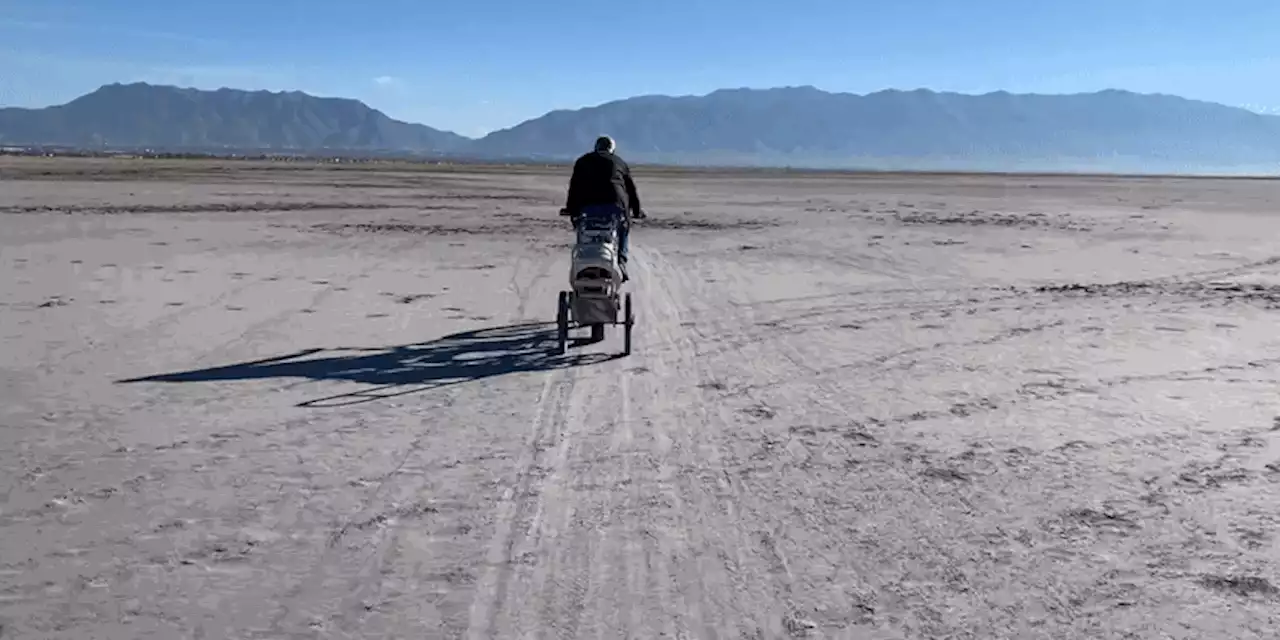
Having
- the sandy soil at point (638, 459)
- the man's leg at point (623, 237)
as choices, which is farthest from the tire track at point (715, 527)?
the man's leg at point (623, 237)

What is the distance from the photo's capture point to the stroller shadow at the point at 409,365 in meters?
8.15

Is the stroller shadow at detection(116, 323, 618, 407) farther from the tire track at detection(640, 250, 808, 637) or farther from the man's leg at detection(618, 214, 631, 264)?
the tire track at detection(640, 250, 808, 637)

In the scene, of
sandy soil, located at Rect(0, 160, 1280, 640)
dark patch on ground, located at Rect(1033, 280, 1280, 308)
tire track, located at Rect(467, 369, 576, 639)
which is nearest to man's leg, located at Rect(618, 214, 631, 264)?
sandy soil, located at Rect(0, 160, 1280, 640)

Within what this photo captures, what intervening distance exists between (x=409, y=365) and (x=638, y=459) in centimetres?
327

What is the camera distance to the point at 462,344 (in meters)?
9.88

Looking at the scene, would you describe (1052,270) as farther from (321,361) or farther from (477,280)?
(321,361)

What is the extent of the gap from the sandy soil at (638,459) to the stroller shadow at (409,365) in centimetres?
5

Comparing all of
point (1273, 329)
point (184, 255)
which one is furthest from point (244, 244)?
point (1273, 329)

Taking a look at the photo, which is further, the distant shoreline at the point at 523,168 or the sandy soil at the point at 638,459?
the distant shoreline at the point at 523,168

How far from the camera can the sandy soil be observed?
431 cm

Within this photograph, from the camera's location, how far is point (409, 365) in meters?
8.90

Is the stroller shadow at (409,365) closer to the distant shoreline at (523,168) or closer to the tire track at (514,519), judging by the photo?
the tire track at (514,519)

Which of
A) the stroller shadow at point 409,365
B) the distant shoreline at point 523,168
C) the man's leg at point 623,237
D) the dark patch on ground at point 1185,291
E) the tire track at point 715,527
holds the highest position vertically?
the distant shoreline at point 523,168

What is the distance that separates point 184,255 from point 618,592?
1426cm
